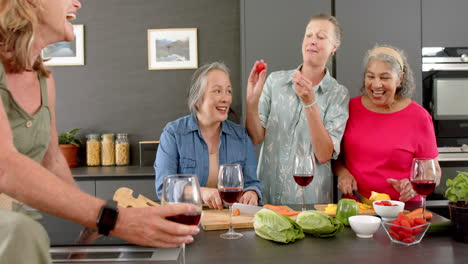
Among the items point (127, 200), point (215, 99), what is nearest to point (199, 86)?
point (215, 99)

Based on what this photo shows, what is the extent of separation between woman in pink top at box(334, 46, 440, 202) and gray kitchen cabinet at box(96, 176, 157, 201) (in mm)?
1544

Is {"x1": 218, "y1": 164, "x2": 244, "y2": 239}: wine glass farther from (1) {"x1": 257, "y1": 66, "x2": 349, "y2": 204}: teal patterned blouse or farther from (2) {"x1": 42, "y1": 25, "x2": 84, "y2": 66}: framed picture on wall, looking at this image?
(2) {"x1": 42, "y1": 25, "x2": 84, "y2": 66}: framed picture on wall

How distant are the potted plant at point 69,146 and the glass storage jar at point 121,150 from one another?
0.34m

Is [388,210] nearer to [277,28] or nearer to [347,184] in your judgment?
[347,184]

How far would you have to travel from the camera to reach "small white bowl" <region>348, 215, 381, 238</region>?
4.26ft

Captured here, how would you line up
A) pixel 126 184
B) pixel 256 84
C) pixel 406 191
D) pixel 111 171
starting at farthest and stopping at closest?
1. pixel 111 171
2. pixel 126 184
3. pixel 256 84
4. pixel 406 191

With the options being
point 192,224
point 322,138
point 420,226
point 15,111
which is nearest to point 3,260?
point 192,224

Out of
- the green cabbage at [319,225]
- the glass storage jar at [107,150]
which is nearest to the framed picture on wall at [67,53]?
the glass storage jar at [107,150]

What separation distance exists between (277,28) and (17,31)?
2.29 m

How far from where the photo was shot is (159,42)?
3756 millimetres

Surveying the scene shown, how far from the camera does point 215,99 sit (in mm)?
2109

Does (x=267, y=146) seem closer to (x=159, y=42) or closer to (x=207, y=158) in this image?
(x=207, y=158)

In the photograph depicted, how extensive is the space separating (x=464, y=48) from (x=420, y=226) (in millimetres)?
2408

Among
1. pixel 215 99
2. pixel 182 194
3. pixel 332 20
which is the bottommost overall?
pixel 182 194
